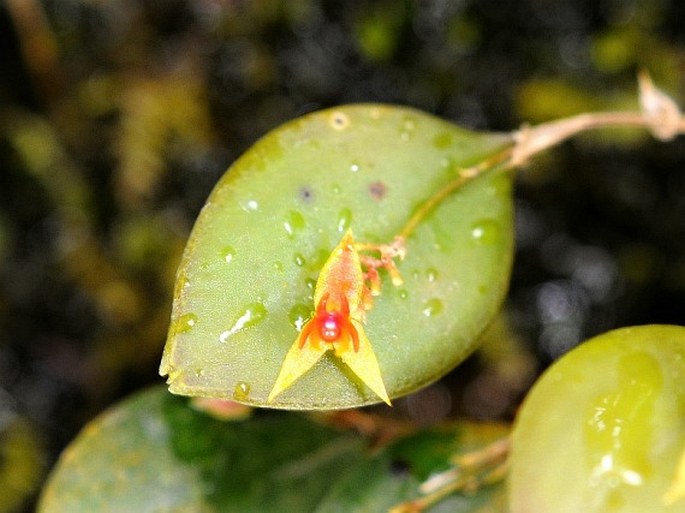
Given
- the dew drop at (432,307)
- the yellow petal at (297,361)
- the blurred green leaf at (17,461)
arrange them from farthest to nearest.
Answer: the blurred green leaf at (17,461) < the dew drop at (432,307) < the yellow petal at (297,361)

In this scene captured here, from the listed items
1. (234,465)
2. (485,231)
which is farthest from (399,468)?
(485,231)

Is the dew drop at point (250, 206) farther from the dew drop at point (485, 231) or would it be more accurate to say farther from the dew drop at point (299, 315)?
the dew drop at point (485, 231)

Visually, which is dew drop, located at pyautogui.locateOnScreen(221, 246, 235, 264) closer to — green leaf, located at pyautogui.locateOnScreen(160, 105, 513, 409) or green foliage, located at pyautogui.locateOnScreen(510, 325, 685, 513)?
green leaf, located at pyautogui.locateOnScreen(160, 105, 513, 409)

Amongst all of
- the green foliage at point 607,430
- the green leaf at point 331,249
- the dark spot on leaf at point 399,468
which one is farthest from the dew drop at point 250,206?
the dark spot on leaf at point 399,468

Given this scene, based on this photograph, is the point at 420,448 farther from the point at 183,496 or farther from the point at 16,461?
the point at 16,461

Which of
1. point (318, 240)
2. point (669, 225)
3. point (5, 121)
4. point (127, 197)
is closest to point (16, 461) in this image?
point (127, 197)

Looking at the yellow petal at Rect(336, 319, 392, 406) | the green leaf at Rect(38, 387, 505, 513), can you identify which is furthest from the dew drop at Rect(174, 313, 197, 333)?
the green leaf at Rect(38, 387, 505, 513)
